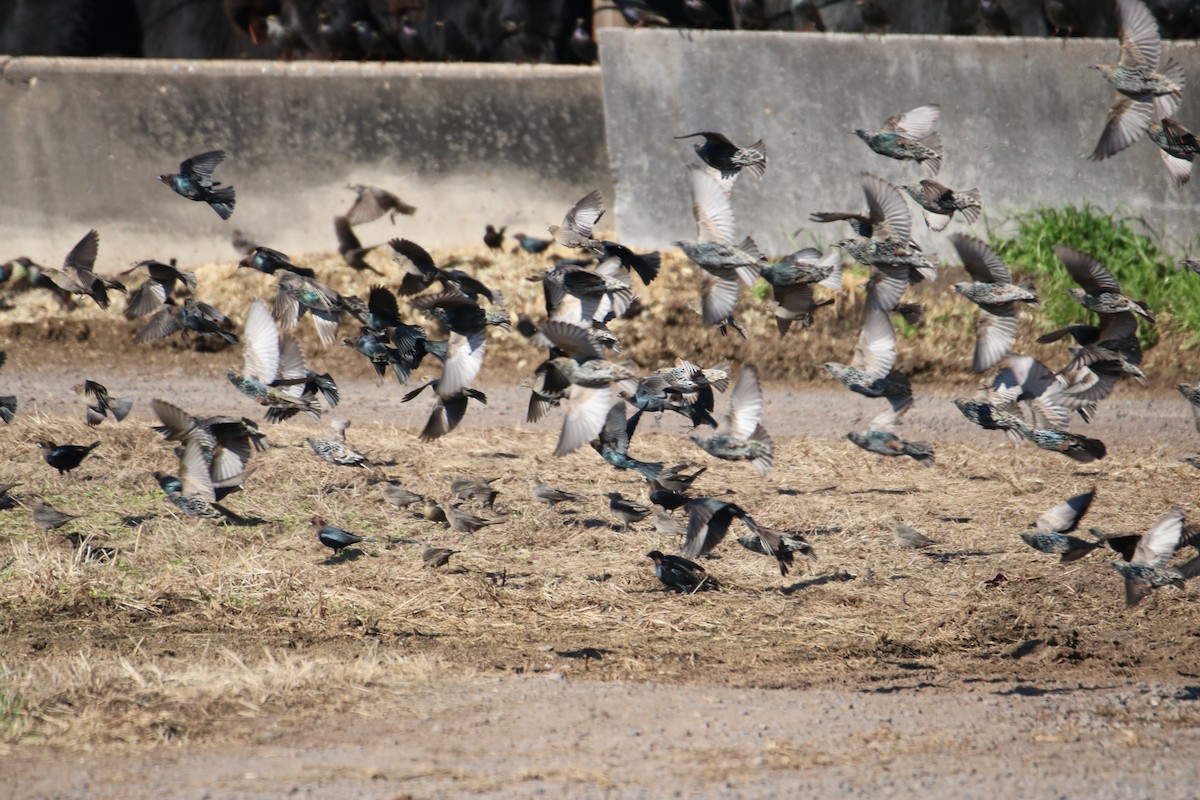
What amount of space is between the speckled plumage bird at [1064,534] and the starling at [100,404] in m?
4.30

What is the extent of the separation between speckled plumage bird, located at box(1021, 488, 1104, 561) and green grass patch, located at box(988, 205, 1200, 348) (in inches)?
159

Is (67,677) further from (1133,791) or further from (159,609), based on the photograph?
(1133,791)

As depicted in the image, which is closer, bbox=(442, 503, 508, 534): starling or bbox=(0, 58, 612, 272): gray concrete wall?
bbox=(442, 503, 508, 534): starling

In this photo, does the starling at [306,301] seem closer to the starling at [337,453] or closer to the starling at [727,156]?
the starling at [337,453]

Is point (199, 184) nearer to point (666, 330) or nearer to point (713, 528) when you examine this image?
point (713, 528)

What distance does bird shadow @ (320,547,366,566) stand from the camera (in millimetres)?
6148

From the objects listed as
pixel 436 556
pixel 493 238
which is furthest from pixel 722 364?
pixel 493 238

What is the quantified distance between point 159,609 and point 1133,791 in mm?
3843

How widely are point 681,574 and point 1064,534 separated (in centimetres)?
163

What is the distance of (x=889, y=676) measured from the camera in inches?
190

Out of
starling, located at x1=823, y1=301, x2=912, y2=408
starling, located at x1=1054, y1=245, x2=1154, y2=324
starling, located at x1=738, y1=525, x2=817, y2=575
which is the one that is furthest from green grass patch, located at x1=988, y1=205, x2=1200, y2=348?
starling, located at x1=738, y1=525, x2=817, y2=575

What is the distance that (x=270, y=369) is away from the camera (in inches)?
236

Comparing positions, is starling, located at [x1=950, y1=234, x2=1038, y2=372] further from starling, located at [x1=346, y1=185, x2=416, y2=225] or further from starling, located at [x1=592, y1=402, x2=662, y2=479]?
starling, located at [x1=346, y1=185, x2=416, y2=225]

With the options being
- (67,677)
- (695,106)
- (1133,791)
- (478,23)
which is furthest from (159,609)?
(478,23)
